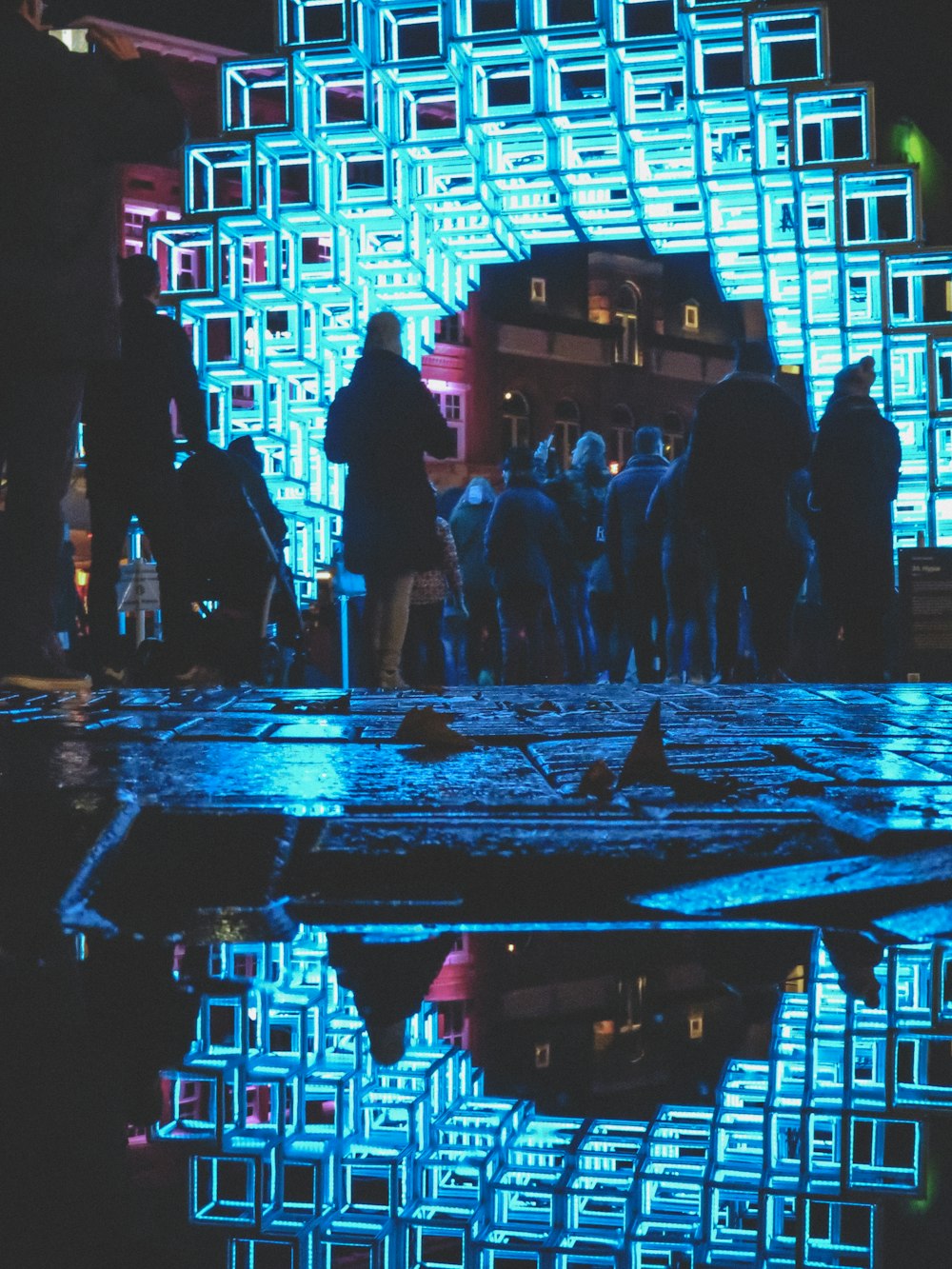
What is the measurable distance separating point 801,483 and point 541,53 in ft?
10.4

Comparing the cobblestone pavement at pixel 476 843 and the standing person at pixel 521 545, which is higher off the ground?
the standing person at pixel 521 545

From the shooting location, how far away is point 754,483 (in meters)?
8.41

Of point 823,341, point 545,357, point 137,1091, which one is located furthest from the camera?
point 545,357

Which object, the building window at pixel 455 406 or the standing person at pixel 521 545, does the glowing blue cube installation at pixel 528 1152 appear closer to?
the standing person at pixel 521 545

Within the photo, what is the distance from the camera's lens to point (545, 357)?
45250 mm

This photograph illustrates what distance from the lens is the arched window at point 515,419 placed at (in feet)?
146

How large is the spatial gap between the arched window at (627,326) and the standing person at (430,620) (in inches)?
1468

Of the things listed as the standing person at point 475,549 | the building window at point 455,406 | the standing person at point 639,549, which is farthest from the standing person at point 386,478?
the building window at point 455,406

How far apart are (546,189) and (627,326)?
3535 cm

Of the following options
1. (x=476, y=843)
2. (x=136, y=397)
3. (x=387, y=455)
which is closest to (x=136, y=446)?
(x=136, y=397)

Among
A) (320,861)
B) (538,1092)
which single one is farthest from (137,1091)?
(320,861)

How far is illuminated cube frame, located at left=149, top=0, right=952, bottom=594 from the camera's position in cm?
1080

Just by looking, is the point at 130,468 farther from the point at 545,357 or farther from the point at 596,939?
the point at 545,357

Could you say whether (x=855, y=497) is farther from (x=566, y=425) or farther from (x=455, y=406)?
(x=566, y=425)
